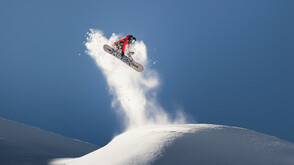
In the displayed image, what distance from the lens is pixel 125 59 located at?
795 inches

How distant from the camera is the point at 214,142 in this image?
10.5 m

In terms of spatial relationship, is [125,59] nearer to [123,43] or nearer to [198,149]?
[123,43]

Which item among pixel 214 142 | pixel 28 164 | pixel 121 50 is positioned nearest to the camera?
pixel 214 142

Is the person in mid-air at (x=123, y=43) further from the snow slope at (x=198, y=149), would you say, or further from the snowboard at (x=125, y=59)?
the snow slope at (x=198, y=149)

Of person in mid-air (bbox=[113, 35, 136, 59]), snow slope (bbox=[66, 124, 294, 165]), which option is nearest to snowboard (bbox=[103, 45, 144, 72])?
person in mid-air (bbox=[113, 35, 136, 59])

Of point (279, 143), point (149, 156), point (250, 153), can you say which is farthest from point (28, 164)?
point (279, 143)

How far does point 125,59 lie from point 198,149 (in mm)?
12202

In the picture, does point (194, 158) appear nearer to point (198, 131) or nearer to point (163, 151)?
point (163, 151)

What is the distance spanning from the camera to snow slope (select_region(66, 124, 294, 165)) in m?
9.10

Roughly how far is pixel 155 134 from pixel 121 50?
9.75m

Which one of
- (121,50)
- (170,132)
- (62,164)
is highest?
(121,50)

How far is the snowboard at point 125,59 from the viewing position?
1996 cm

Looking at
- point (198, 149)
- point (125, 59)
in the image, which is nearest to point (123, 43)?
point (125, 59)

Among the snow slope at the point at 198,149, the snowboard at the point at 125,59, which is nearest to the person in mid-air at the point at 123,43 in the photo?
the snowboard at the point at 125,59
